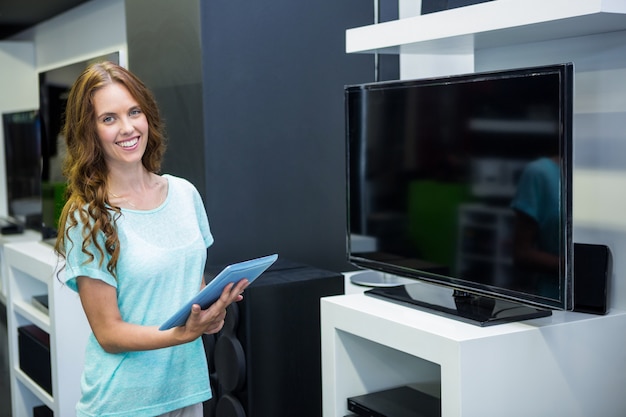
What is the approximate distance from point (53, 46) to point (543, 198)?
4604mm

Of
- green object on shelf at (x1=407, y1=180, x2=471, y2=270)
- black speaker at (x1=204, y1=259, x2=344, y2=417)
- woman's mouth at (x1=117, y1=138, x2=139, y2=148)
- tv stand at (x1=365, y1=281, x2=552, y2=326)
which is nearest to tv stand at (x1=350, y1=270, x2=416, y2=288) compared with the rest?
black speaker at (x1=204, y1=259, x2=344, y2=417)

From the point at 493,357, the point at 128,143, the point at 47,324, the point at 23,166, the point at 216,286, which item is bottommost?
the point at 47,324

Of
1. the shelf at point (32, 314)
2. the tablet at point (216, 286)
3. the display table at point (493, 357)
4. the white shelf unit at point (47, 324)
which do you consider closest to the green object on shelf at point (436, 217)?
the display table at point (493, 357)

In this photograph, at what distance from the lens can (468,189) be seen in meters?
2.15

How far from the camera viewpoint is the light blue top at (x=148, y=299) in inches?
73.2

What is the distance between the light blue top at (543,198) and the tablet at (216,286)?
63 cm

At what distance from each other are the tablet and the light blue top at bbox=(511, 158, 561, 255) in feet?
2.06

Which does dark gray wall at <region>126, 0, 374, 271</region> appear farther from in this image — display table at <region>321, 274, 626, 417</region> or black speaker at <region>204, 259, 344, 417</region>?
display table at <region>321, 274, 626, 417</region>

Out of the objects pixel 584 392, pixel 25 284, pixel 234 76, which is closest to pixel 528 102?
pixel 584 392

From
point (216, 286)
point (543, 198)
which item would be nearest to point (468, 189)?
point (543, 198)

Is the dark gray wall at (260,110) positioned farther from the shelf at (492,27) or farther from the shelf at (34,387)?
the shelf at (34,387)

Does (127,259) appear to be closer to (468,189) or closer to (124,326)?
(124,326)

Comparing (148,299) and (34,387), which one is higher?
(148,299)

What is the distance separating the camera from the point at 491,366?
1931 millimetres
